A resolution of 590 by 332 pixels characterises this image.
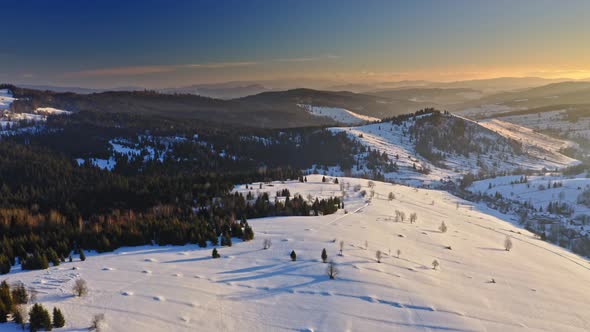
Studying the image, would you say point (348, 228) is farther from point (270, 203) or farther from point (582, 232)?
point (582, 232)

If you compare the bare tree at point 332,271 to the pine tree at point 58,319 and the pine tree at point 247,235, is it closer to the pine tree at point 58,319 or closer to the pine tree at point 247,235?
the pine tree at point 247,235

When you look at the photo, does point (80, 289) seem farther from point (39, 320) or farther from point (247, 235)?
point (247, 235)

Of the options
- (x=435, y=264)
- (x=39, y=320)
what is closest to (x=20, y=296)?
(x=39, y=320)

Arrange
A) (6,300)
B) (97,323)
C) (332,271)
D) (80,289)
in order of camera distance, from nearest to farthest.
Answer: (97,323)
(6,300)
(80,289)
(332,271)

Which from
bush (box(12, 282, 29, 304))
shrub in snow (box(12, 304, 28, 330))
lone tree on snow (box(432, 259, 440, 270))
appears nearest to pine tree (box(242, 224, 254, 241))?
lone tree on snow (box(432, 259, 440, 270))

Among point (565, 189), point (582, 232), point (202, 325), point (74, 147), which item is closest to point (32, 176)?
point (74, 147)

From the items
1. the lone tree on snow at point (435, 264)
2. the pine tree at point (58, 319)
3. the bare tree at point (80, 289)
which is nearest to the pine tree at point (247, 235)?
the bare tree at point (80, 289)
